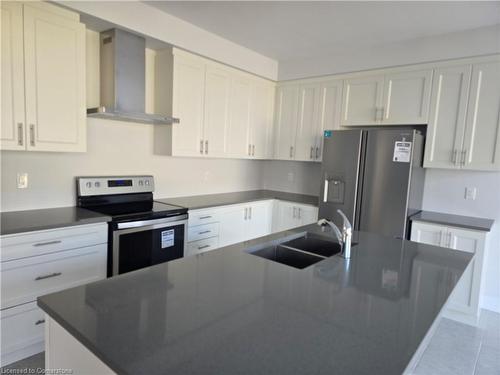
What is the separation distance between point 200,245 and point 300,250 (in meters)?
1.52

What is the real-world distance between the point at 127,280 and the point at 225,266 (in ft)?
1.44

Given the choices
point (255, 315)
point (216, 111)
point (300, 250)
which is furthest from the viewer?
point (216, 111)

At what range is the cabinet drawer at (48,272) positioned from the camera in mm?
1983

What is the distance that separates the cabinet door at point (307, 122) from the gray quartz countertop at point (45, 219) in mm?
2544

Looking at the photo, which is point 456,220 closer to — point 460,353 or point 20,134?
point 460,353

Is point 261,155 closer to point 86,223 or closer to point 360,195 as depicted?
point 360,195

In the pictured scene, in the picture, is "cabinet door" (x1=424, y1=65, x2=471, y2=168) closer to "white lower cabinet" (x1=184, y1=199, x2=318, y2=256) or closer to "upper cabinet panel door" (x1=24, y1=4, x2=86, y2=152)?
"white lower cabinet" (x1=184, y1=199, x2=318, y2=256)

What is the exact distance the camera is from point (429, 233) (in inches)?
120

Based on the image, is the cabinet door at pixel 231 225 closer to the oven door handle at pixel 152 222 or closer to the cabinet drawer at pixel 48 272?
the oven door handle at pixel 152 222

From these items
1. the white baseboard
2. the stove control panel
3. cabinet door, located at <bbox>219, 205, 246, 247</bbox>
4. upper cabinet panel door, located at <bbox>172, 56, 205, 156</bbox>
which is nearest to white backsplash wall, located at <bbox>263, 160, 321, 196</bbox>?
cabinet door, located at <bbox>219, 205, 246, 247</bbox>

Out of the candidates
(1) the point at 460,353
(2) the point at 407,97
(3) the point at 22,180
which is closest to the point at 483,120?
(2) the point at 407,97

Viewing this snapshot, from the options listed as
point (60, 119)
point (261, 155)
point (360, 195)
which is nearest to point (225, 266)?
point (60, 119)

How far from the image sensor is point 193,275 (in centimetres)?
141

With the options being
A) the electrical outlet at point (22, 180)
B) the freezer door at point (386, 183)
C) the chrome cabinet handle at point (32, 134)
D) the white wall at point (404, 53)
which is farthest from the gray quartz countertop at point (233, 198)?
the white wall at point (404, 53)
